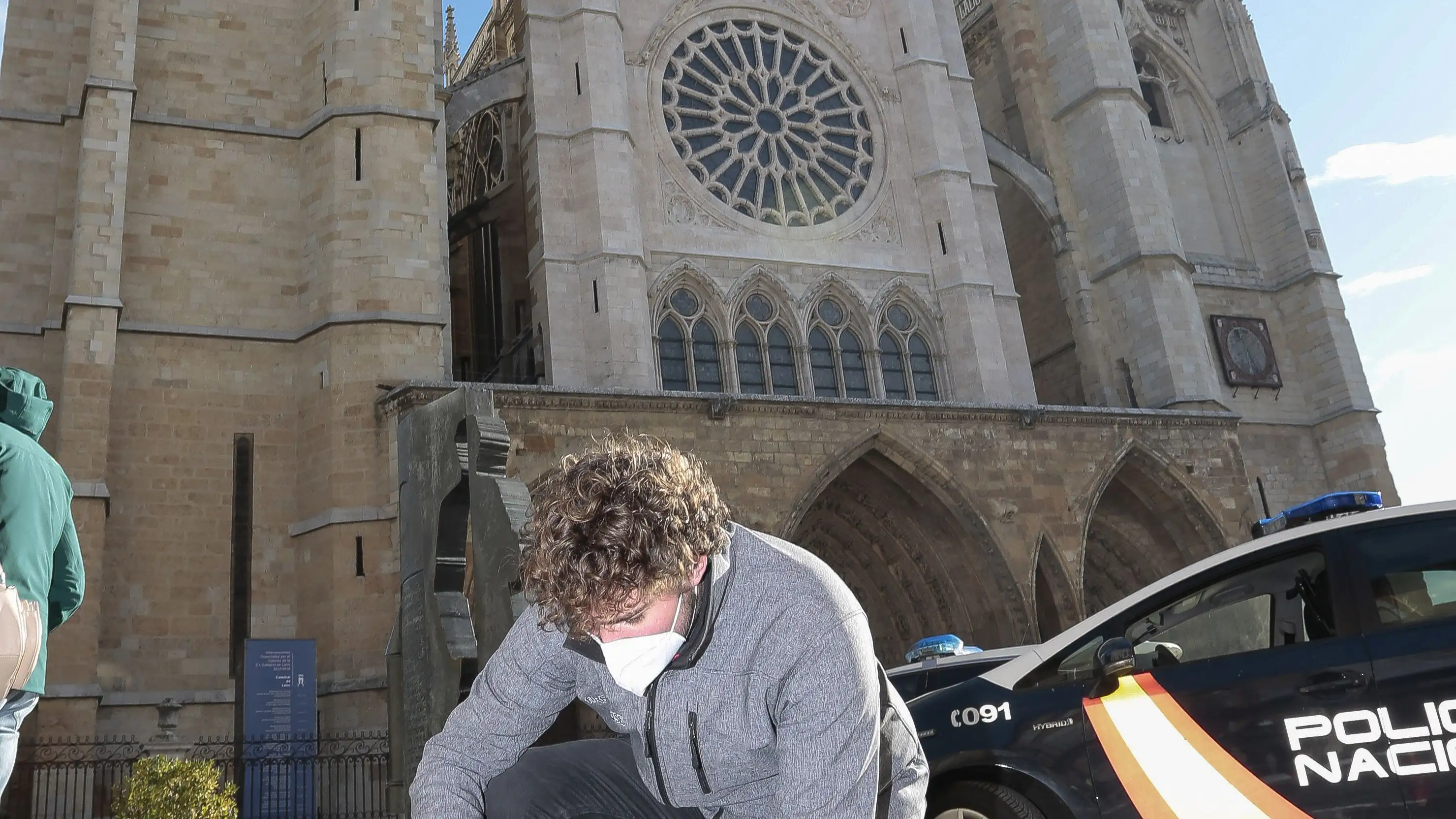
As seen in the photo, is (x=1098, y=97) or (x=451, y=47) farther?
(x=451, y=47)

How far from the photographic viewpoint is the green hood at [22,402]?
10.4 feet

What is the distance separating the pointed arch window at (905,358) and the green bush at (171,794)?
33.2ft

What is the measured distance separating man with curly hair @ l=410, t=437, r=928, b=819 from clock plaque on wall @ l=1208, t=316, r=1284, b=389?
1915 centimetres

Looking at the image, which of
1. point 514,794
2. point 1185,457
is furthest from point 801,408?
point 514,794

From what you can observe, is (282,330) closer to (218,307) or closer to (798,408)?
(218,307)

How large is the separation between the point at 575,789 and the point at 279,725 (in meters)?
8.90

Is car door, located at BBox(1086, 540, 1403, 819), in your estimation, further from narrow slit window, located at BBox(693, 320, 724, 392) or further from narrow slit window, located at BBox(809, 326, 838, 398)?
narrow slit window, located at BBox(809, 326, 838, 398)

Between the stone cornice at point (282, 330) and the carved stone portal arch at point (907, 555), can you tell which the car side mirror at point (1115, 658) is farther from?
the stone cornice at point (282, 330)

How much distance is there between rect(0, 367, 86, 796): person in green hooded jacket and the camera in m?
2.74

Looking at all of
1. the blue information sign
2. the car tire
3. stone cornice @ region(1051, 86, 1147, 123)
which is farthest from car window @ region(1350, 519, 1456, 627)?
stone cornice @ region(1051, 86, 1147, 123)

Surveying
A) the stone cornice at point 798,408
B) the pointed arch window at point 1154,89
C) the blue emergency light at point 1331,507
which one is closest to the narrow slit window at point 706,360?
the stone cornice at point 798,408

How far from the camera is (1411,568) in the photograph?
3.49 metres

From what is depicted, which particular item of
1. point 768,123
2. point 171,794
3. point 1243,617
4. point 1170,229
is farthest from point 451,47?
point 1243,617

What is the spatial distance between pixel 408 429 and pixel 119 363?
8.26 metres
